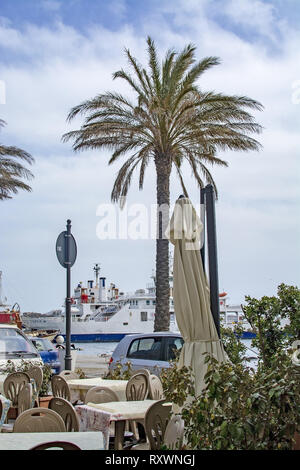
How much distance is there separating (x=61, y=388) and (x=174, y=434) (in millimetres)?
3458

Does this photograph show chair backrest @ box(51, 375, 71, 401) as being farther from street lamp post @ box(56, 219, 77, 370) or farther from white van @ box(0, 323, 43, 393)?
street lamp post @ box(56, 219, 77, 370)

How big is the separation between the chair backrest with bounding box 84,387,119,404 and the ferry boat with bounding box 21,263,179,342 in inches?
2037

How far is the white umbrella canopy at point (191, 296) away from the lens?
5.49 m

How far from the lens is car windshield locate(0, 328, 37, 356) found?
1187 centimetres

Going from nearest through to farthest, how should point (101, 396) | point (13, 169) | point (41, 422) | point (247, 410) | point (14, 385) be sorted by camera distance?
point (247, 410) < point (41, 422) < point (101, 396) < point (14, 385) < point (13, 169)

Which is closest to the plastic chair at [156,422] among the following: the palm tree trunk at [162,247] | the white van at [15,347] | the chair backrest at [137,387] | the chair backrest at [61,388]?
the chair backrest at [137,387]

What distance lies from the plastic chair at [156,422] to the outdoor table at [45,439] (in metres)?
0.82

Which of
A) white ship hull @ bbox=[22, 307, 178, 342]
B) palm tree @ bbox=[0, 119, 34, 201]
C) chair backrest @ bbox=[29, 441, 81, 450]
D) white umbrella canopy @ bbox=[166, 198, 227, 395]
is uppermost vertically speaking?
palm tree @ bbox=[0, 119, 34, 201]

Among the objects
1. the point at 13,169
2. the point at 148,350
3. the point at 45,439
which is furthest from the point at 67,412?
the point at 13,169

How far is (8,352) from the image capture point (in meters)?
11.7

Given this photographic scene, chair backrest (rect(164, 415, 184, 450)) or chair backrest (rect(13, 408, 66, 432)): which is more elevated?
chair backrest (rect(13, 408, 66, 432))

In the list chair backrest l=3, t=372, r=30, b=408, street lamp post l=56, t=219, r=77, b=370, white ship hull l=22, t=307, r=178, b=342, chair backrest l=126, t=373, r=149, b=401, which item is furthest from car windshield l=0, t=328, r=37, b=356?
white ship hull l=22, t=307, r=178, b=342

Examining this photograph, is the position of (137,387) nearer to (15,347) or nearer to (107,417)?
(107,417)

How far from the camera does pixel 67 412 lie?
504 centimetres
